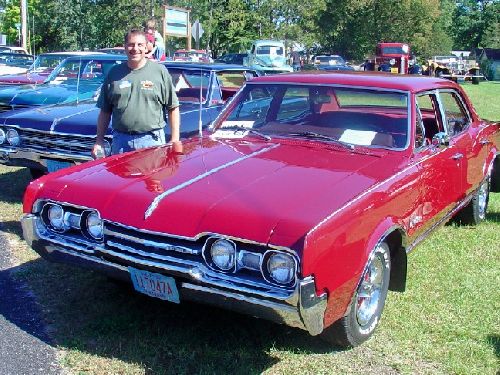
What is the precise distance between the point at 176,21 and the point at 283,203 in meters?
21.6

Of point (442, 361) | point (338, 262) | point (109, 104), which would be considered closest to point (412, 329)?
point (442, 361)

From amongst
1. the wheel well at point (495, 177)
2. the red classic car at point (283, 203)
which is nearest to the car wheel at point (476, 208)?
the wheel well at point (495, 177)

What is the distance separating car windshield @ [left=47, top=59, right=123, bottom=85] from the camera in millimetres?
9359

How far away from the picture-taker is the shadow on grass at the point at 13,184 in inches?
277

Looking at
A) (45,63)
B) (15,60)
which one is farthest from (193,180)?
(15,60)

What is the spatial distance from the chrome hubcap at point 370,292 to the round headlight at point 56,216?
183cm

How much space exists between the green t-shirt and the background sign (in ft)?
60.2

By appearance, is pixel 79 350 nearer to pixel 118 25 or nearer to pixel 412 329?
pixel 412 329

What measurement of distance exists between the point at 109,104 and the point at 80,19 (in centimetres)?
4417

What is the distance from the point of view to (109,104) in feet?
16.9

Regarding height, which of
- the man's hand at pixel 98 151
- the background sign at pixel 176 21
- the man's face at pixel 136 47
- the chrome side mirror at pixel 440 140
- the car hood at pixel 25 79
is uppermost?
the background sign at pixel 176 21

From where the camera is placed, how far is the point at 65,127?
6.64 meters

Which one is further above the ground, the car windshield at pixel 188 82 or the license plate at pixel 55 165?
the car windshield at pixel 188 82

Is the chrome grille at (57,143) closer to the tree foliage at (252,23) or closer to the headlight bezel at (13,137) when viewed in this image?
the headlight bezel at (13,137)
